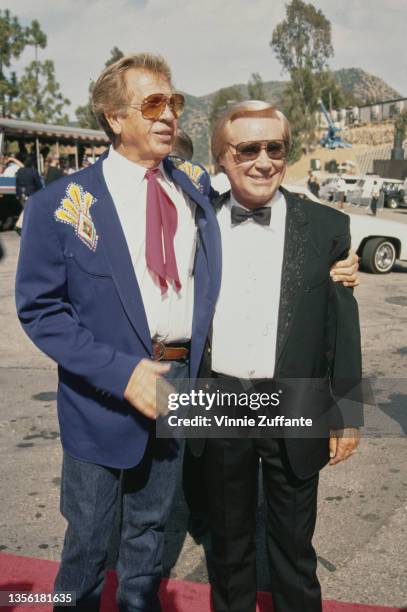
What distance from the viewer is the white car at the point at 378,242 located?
10.7 metres

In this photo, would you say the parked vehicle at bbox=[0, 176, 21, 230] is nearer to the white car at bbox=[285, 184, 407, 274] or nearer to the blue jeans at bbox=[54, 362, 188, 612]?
the white car at bbox=[285, 184, 407, 274]

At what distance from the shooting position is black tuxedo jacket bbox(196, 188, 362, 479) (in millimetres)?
2137

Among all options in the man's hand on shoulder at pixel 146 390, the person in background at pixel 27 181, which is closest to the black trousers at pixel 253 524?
the man's hand on shoulder at pixel 146 390

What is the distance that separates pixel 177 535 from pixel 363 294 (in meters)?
6.70

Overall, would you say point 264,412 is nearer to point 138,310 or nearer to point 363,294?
point 138,310

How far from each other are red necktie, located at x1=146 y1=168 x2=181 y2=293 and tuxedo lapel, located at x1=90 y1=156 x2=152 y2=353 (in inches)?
3.0

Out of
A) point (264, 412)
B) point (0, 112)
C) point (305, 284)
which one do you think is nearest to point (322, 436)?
point (264, 412)

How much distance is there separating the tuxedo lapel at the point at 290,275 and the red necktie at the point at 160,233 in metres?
0.35

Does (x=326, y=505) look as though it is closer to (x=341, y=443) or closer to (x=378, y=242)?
(x=341, y=443)

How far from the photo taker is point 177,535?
323 centimetres

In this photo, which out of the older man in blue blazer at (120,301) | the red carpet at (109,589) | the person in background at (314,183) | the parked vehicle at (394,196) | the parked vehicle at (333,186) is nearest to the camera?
the older man in blue blazer at (120,301)

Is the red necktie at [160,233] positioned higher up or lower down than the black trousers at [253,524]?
higher up

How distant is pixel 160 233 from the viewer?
2.04 metres

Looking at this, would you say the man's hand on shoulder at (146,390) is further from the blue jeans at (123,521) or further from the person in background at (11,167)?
the person in background at (11,167)
